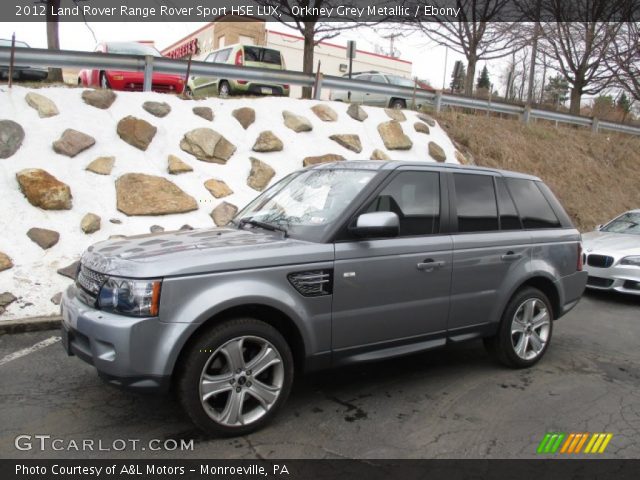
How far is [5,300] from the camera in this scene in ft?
19.2

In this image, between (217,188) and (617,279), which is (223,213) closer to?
(217,188)

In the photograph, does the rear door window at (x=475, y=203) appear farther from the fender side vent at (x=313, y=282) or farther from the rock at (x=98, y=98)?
the rock at (x=98, y=98)

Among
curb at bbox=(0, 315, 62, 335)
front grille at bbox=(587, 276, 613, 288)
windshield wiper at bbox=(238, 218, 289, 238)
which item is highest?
windshield wiper at bbox=(238, 218, 289, 238)

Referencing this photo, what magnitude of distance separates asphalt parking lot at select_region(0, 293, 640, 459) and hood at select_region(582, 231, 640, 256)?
322 cm

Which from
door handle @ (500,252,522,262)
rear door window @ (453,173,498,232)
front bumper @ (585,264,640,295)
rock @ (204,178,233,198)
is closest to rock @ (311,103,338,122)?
rock @ (204,178,233,198)

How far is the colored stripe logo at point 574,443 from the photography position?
3453mm

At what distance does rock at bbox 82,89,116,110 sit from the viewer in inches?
349

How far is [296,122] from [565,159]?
29.1 feet

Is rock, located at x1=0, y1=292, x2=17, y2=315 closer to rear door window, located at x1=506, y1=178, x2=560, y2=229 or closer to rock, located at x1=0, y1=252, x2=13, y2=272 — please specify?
rock, located at x1=0, y1=252, x2=13, y2=272

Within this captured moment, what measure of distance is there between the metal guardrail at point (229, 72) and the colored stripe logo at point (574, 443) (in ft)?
28.4

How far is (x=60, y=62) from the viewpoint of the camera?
899 centimetres

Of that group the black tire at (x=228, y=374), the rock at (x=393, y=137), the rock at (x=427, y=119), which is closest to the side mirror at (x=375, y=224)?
the black tire at (x=228, y=374)
